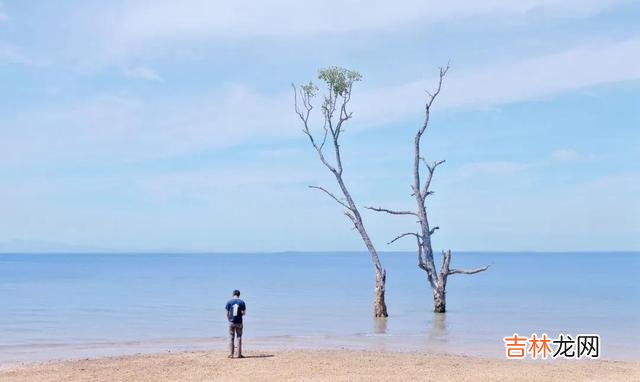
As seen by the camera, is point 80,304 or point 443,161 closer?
point 443,161

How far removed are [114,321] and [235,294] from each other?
1749 centimetres

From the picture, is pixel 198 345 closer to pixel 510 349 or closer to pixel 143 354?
pixel 143 354

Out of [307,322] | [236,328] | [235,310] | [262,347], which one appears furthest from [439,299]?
[235,310]

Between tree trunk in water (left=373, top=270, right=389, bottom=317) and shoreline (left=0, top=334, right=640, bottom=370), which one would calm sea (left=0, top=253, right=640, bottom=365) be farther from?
tree trunk in water (left=373, top=270, right=389, bottom=317)

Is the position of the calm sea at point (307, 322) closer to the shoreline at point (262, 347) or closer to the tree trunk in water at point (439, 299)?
the shoreline at point (262, 347)

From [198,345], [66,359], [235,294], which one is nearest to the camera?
[235,294]

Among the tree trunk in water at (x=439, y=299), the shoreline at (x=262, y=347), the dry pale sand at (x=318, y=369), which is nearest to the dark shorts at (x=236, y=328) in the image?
the dry pale sand at (x=318, y=369)

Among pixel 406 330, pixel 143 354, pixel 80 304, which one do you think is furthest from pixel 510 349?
pixel 80 304

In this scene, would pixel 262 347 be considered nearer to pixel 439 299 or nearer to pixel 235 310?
pixel 235 310

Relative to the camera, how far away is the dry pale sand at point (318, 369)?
688 inches

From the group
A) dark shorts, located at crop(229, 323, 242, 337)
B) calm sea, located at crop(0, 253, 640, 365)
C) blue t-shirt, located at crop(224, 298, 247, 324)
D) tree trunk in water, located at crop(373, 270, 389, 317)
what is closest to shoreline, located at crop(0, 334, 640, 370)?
calm sea, located at crop(0, 253, 640, 365)

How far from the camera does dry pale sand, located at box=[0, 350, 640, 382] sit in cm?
1747

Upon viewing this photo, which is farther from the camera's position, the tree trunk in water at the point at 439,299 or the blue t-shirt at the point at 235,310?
the tree trunk in water at the point at 439,299

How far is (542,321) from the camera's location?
34.6 metres
